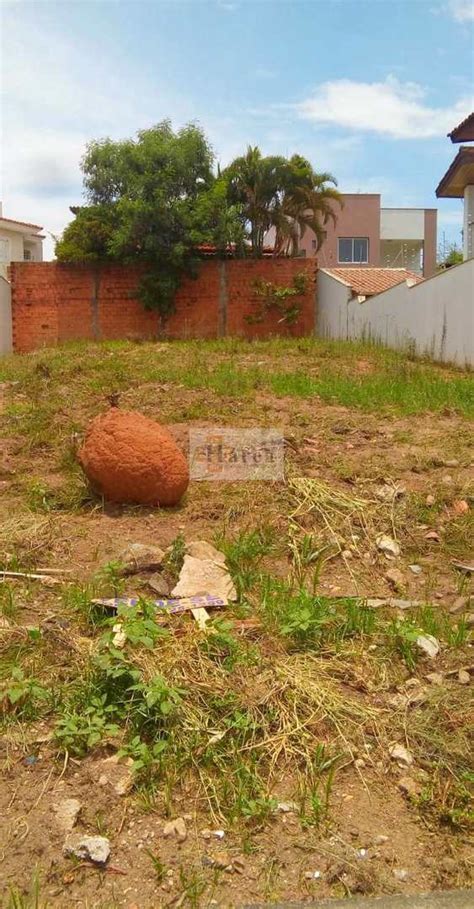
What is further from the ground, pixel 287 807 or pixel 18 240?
pixel 18 240

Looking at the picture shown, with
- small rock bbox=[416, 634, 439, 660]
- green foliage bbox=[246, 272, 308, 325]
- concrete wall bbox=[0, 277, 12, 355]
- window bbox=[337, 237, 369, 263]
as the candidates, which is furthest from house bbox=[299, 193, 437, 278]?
small rock bbox=[416, 634, 439, 660]

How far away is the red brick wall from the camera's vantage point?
15.6 m

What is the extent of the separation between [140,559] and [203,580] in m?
0.40

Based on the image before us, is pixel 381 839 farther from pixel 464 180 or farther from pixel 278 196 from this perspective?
pixel 278 196

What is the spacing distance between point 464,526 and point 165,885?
9.44 feet

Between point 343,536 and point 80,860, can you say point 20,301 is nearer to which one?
point 343,536

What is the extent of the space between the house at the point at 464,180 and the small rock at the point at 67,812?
473 inches

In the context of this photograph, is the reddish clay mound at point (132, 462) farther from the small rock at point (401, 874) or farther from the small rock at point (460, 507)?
the small rock at point (401, 874)

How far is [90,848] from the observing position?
199 centimetres

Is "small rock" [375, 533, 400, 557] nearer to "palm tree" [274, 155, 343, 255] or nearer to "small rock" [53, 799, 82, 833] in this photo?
"small rock" [53, 799, 82, 833]

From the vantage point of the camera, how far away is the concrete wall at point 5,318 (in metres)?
15.1

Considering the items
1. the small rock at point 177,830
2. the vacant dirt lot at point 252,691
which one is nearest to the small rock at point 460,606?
the vacant dirt lot at point 252,691

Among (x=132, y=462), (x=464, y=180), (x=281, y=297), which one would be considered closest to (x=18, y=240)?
(x=281, y=297)

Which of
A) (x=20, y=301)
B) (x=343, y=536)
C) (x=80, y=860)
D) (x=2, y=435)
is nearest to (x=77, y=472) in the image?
(x=2, y=435)
